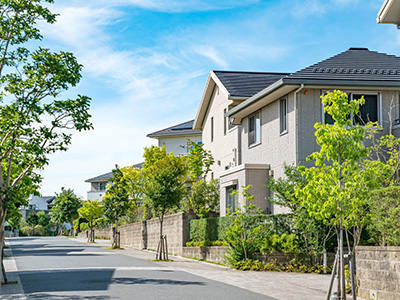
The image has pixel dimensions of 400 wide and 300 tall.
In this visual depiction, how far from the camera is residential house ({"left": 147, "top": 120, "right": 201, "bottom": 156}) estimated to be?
5344 cm

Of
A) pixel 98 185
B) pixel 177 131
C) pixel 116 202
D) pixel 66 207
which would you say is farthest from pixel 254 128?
pixel 66 207

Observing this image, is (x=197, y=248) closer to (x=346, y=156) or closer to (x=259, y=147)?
(x=259, y=147)

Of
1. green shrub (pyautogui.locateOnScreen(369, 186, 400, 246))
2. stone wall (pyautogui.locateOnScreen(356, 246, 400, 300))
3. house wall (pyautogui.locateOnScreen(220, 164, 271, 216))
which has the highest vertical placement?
house wall (pyautogui.locateOnScreen(220, 164, 271, 216))

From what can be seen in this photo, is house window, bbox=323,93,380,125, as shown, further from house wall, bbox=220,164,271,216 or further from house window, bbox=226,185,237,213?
house window, bbox=226,185,237,213

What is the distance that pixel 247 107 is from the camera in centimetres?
2673

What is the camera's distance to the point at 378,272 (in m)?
11.8

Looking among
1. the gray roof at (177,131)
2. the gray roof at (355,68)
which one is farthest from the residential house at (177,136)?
the gray roof at (355,68)

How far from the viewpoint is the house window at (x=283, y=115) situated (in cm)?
2403

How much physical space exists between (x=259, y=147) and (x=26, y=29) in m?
14.8

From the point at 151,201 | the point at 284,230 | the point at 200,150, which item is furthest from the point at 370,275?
the point at 200,150

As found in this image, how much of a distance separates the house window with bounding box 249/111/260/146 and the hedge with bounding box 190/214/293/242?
4820 millimetres

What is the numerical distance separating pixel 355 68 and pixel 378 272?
14.0m

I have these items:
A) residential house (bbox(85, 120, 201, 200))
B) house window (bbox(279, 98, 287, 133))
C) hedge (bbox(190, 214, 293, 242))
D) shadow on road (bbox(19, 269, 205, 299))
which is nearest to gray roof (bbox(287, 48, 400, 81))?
house window (bbox(279, 98, 287, 133))

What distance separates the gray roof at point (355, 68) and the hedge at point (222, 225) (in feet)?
19.1
